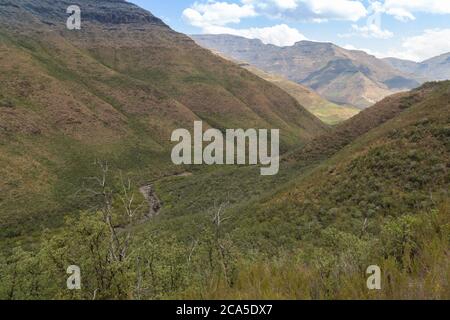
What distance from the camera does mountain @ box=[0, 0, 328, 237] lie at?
236 feet

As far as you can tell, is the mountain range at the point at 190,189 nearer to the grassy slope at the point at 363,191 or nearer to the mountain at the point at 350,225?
the mountain at the point at 350,225

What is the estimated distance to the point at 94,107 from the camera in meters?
109

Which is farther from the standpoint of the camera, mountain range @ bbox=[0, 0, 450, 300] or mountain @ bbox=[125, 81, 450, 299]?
mountain range @ bbox=[0, 0, 450, 300]

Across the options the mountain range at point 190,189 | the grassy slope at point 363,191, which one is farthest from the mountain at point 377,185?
the mountain range at point 190,189

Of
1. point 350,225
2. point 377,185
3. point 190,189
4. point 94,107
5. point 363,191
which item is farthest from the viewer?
point 94,107

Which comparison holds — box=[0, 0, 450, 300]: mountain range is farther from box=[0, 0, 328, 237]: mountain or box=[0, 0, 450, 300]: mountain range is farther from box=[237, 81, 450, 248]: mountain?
box=[0, 0, 328, 237]: mountain

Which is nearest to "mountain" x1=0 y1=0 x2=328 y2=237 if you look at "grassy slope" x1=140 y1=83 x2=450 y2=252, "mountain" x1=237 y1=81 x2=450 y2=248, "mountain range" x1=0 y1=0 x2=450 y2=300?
"mountain range" x1=0 y1=0 x2=450 y2=300

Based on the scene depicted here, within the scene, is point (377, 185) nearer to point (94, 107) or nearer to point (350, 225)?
point (350, 225)

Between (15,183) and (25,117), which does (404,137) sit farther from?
(25,117)

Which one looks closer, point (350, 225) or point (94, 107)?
point (350, 225)

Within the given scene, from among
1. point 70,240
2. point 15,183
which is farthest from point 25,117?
point 70,240

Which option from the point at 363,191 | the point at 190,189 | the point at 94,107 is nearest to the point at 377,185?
the point at 363,191

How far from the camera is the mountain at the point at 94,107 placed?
236 ft

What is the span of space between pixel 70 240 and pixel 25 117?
8706 cm
